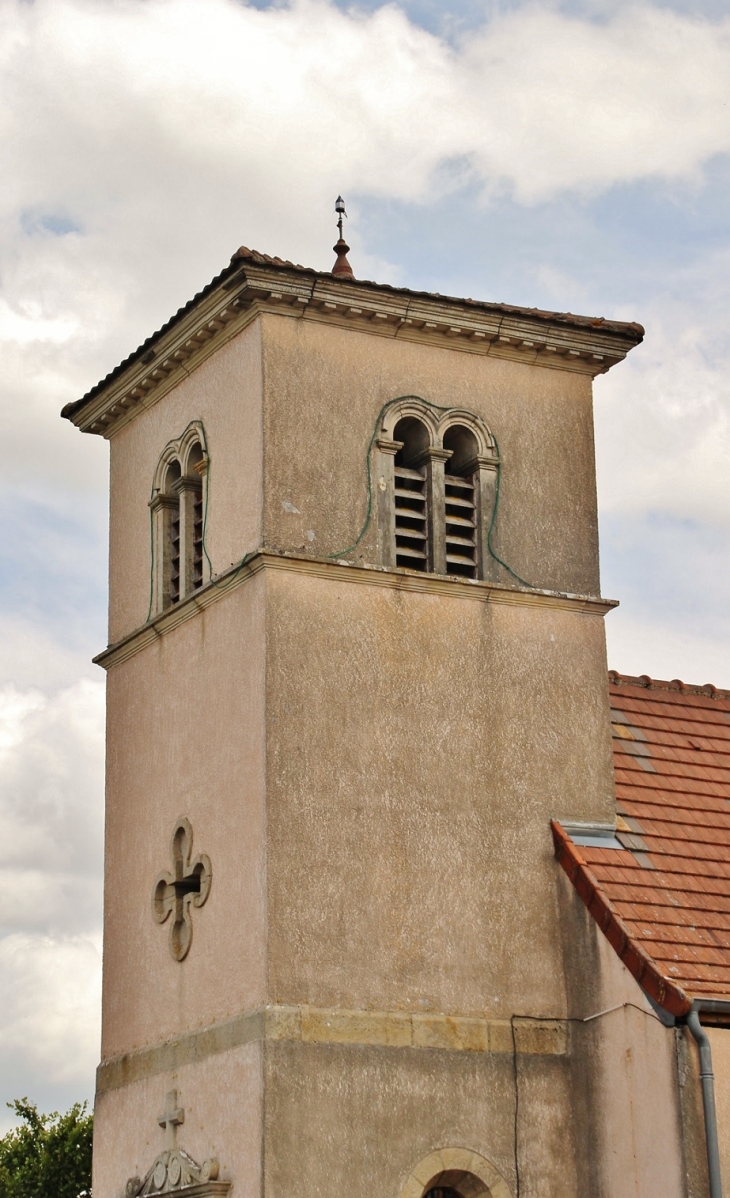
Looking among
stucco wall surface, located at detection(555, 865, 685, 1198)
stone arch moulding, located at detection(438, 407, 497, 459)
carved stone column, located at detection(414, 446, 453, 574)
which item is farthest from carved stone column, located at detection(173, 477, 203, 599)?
stucco wall surface, located at detection(555, 865, 685, 1198)

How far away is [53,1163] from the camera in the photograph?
35.9m

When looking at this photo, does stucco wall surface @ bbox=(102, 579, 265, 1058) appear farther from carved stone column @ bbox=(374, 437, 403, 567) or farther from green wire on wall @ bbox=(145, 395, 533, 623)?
carved stone column @ bbox=(374, 437, 403, 567)

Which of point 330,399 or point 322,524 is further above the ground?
point 330,399

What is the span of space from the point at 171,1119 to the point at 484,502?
20.0 feet

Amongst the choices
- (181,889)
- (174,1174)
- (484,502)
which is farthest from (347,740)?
(174,1174)

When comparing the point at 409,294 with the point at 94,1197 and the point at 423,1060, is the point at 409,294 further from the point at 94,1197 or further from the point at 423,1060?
the point at 94,1197

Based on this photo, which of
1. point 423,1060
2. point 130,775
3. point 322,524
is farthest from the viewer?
point 130,775

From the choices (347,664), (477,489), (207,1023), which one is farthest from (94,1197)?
(477,489)

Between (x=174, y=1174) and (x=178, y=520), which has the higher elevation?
(x=178, y=520)

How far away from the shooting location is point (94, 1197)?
1797cm

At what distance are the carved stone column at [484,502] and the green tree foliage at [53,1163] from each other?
68.3ft

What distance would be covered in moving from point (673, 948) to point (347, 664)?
3.56 m

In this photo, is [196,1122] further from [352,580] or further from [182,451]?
[182,451]

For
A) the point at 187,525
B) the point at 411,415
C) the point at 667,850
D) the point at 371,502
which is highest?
the point at 411,415
